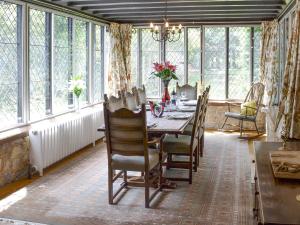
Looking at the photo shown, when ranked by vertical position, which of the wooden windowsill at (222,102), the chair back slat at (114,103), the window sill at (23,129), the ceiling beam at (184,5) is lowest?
the window sill at (23,129)

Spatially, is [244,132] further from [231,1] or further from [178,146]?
[178,146]

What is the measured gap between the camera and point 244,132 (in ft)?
28.1

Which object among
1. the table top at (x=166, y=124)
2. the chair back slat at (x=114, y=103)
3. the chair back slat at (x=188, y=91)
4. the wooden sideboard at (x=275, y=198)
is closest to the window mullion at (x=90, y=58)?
the chair back slat at (x=188, y=91)

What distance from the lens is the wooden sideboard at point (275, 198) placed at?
167cm

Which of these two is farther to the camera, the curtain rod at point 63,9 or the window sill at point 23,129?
the curtain rod at point 63,9

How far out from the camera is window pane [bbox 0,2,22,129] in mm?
5086

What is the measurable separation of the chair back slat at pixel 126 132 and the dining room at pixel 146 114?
0.04ft

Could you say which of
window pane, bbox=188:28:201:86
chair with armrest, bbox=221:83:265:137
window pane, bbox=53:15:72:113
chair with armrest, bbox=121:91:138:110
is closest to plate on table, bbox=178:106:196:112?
chair with armrest, bbox=121:91:138:110

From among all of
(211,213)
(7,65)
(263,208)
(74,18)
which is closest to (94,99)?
(74,18)

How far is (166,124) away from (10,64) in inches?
84.3

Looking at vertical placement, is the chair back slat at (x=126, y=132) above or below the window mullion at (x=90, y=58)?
below

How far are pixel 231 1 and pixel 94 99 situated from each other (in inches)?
129

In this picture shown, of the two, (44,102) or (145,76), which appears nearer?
(44,102)

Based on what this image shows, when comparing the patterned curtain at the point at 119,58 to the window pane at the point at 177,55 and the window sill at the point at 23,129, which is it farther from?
the window sill at the point at 23,129
